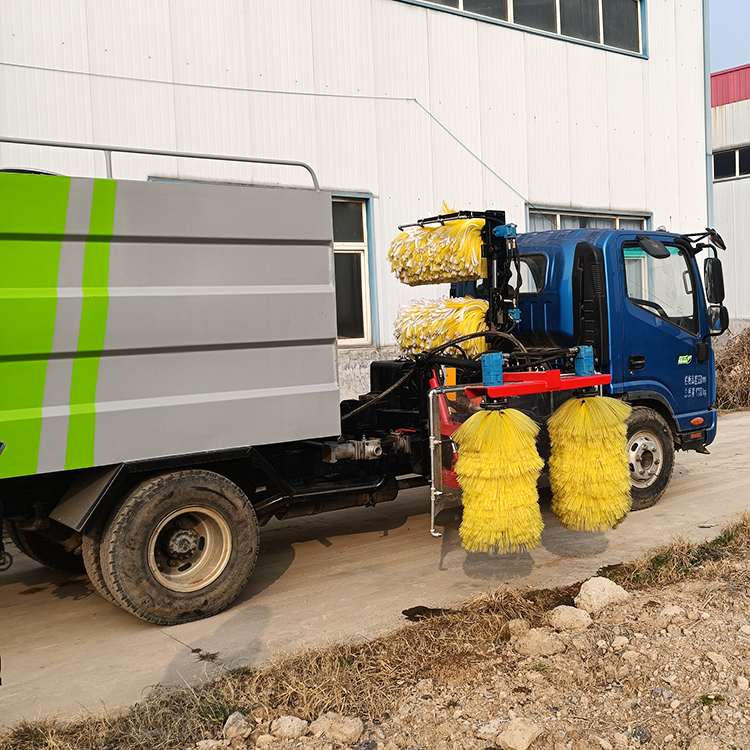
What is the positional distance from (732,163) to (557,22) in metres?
13.4

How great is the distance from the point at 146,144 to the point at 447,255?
4.65m

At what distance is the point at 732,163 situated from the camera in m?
23.9

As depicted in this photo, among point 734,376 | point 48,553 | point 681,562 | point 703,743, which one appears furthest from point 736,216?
point 703,743

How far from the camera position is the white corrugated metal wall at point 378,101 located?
28.4 feet

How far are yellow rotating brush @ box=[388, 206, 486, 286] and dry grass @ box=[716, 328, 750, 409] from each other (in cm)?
953

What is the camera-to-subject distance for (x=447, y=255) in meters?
6.00

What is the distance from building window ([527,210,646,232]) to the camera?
12.7 metres

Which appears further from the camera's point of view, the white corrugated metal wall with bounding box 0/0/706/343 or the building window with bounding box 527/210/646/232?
the building window with bounding box 527/210/646/232

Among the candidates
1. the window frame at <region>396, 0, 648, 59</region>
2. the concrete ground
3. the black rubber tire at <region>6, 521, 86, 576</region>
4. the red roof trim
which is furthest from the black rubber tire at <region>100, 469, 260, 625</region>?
the red roof trim

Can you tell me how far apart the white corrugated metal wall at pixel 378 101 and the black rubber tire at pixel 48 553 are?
171 inches

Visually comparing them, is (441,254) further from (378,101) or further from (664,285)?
(378,101)

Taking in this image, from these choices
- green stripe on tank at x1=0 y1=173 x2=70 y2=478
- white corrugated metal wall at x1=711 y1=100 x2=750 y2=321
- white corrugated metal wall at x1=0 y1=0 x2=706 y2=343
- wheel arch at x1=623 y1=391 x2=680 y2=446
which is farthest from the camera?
white corrugated metal wall at x1=711 y1=100 x2=750 y2=321

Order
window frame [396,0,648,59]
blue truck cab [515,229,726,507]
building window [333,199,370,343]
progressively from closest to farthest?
blue truck cab [515,229,726,507] → building window [333,199,370,343] → window frame [396,0,648,59]

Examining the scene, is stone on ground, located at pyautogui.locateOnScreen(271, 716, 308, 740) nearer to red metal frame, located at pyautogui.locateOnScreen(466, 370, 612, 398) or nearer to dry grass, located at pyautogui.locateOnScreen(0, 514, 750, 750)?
dry grass, located at pyautogui.locateOnScreen(0, 514, 750, 750)
